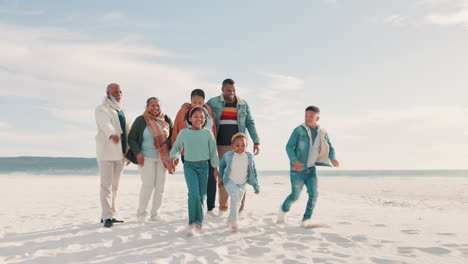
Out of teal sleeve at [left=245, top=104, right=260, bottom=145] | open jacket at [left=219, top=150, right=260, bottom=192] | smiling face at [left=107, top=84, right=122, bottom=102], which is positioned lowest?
open jacket at [left=219, top=150, right=260, bottom=192]

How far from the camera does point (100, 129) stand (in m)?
5.58

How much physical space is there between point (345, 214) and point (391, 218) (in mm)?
868

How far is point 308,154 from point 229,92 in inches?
69.4

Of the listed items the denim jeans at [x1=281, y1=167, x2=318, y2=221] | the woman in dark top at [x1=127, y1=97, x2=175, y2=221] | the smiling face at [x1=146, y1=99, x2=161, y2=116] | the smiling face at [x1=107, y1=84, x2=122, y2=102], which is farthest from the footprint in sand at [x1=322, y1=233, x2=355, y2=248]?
the smiling face at [x1=107, y1=84, x2=122, y2=102]

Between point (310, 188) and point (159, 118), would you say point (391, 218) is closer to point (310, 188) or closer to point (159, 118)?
point (310, 188)

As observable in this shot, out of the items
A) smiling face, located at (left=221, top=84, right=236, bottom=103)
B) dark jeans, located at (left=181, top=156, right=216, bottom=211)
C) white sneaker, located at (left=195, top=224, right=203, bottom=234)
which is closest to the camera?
white sneaker, located at (left=195, top=224, right=203, bottom=234)

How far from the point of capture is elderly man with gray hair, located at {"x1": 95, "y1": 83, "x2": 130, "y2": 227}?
18.0 ft

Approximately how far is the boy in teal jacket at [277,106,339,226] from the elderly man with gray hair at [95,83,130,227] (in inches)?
106

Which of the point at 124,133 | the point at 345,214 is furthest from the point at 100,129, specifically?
the point at 345,214

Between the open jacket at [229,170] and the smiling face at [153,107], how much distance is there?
4.81 feet

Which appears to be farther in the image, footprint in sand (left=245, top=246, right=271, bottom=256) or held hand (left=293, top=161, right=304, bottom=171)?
held hand (left=293, top=161, right=304, bottom=171)

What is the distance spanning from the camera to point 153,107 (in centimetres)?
578

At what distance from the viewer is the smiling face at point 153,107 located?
5.78 meters

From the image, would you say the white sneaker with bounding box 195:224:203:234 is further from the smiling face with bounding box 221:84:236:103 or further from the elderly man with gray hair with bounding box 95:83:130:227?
the smiling face with bounding box 221:84:236:103
